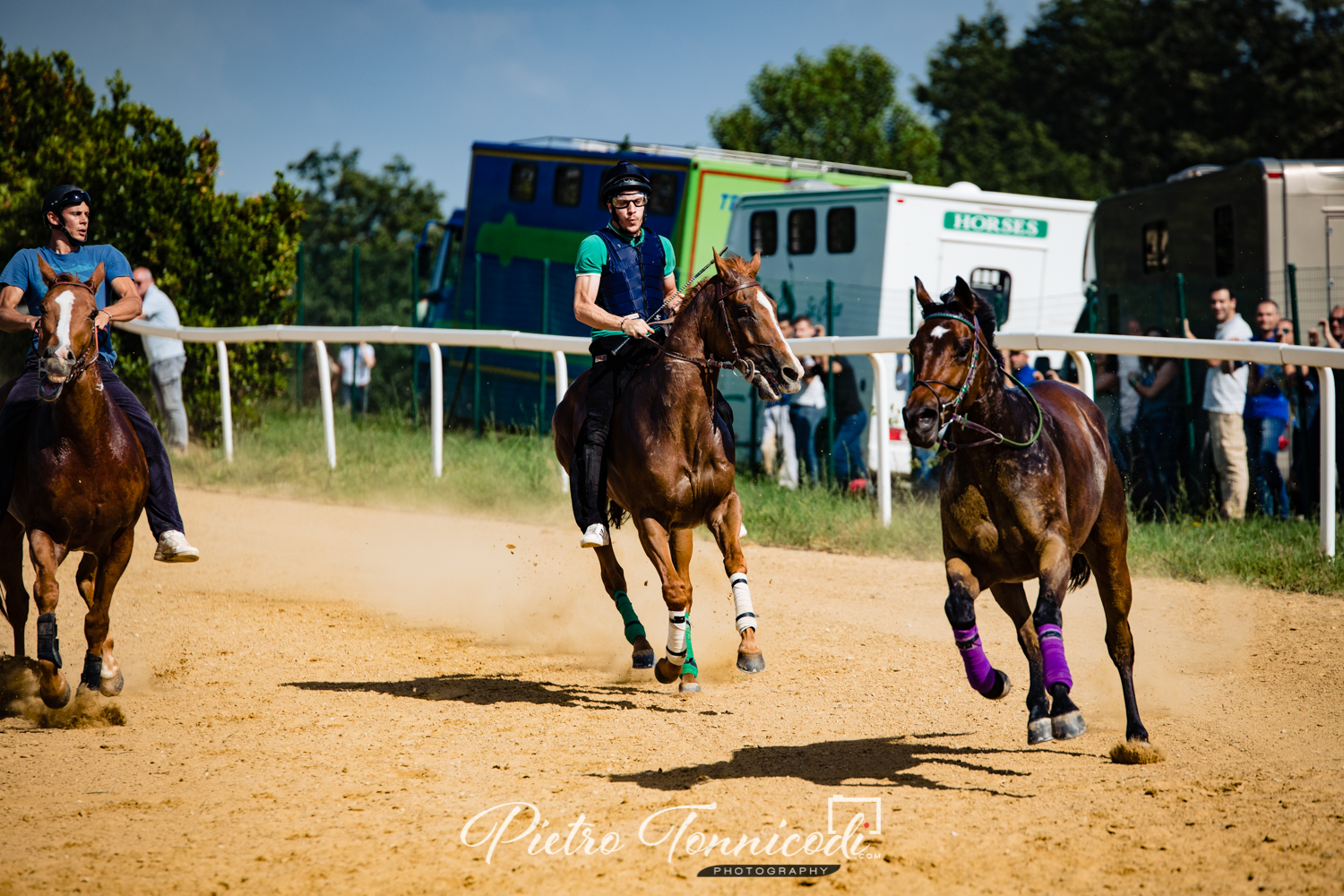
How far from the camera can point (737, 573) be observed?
22.3 ft

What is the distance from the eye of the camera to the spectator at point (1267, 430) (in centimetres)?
1022

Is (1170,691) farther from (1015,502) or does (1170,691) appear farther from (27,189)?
(27,189)

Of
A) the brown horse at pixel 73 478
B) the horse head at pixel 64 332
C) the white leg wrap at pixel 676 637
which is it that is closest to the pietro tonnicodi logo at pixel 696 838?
the white leg wrap at pixel 676 637

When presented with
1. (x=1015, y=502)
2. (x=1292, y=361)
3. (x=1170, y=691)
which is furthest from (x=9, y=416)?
(x=1292, y=361)

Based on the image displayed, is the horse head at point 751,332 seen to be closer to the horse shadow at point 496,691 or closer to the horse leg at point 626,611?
the horse leg at point 626,611

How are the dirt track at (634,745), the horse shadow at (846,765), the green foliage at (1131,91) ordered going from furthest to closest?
the green foliage at (1131,91) < the horse shadow at (846,765) < the dirt track at (634,745)

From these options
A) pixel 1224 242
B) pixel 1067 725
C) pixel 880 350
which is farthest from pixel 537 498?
pixel 1224 242

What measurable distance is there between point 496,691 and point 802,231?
10.3 meters

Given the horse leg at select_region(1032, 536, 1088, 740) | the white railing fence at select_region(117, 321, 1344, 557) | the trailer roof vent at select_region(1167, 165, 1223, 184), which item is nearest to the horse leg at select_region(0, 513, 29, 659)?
the white railing fence at select_region(117, 321, 1344, 557)

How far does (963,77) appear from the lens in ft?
179

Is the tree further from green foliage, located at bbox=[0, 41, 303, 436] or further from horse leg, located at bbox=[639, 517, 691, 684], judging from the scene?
horse leg, located at bbox=[639, 517, 691, 684]

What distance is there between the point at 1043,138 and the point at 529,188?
32820 millimetres

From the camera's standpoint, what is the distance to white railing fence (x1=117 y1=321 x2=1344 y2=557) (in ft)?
28.7

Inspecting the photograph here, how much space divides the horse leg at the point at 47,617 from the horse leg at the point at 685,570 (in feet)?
10.1
